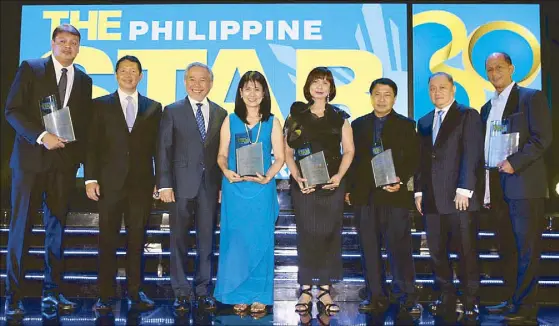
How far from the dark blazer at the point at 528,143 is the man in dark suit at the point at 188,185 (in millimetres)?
1913

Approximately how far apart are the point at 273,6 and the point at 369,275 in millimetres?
2860

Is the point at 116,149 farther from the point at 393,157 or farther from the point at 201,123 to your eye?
the point at 393,157

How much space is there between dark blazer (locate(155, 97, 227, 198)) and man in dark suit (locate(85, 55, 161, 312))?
0.14 metres

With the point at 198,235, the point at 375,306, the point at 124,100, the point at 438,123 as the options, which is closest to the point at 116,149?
the point at 124,100

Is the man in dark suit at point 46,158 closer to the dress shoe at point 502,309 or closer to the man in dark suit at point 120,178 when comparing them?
the man in dark suit at point 120,178

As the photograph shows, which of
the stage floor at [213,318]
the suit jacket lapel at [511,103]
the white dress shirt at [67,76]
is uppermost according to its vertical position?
the white dress shirt at [67,76]

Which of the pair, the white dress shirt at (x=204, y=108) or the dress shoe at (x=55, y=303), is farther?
the white dress shirt at (x=204, y=108)

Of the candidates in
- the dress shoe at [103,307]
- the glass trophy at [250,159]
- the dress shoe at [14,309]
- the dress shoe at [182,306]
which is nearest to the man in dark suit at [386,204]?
the glass trophy at [250,159]

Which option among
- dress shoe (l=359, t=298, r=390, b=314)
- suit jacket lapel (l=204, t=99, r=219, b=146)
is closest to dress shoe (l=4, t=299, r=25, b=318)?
suit jacket lapel (l=204, t=99, r=219, b=146)

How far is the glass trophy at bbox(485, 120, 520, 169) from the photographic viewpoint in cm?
328

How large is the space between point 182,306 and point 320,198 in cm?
112

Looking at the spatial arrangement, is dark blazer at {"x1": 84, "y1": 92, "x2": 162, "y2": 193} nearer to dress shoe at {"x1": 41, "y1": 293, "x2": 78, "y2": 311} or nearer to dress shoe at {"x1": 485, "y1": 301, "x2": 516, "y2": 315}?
dress shoe at {"x1": 41, "y1": 293, "x2": 78, "y2": 311}

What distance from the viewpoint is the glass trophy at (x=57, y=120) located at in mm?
3246

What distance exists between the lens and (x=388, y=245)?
336 cm
